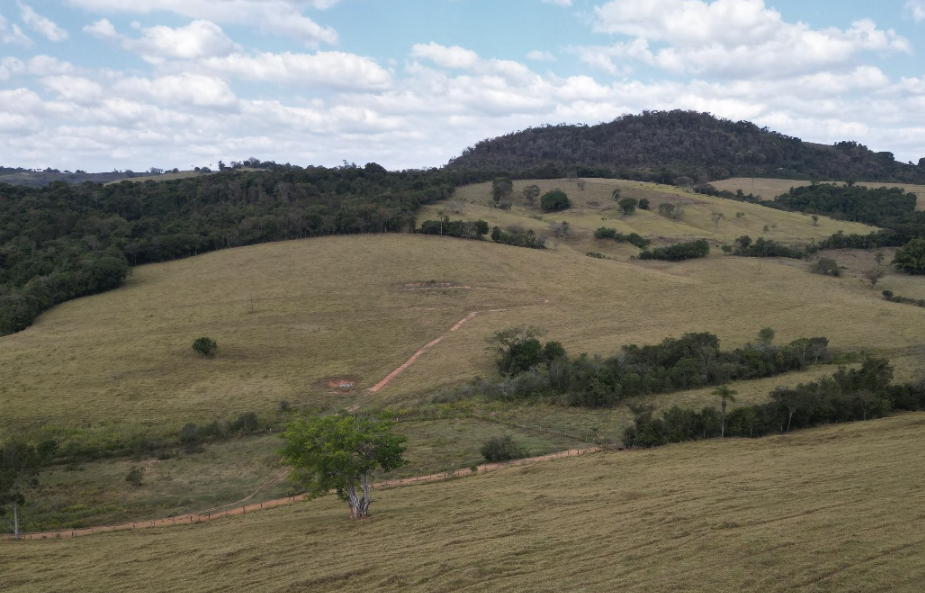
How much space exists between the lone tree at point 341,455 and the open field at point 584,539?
122 centimetres

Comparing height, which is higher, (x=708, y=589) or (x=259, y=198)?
(x=259, y=198)

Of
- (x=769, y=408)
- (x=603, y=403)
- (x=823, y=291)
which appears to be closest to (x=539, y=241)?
(x=823, y=291)

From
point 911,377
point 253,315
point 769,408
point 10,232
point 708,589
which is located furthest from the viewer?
point 10,232

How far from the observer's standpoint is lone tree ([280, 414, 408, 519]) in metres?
22.1

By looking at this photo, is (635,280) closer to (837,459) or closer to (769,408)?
(769,408)

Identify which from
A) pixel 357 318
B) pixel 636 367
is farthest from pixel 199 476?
pixel 357 318

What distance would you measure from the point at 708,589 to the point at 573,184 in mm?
131156

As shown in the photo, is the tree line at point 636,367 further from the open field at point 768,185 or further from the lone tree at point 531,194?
the open field at point 768,185

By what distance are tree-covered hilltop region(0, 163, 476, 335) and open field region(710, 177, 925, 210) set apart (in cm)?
7779

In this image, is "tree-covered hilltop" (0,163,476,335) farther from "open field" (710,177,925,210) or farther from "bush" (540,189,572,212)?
"open field" (710,177,925,210)

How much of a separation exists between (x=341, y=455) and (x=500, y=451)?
40.0ft

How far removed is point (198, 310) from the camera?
64.6 metres

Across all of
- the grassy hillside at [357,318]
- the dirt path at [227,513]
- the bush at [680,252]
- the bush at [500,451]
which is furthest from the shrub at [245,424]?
the bush at [680,252]

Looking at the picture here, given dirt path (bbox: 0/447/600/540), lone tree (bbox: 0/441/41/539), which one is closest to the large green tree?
dirt path (bbox: 0/447/600/540)
